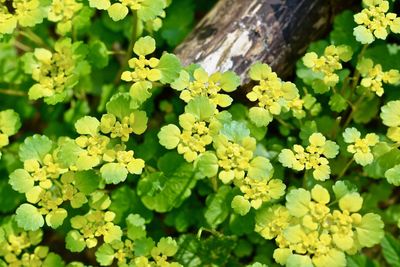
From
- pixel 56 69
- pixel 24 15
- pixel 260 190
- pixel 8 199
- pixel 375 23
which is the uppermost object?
pixel 375 23

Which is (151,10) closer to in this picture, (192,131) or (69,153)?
(192,131)

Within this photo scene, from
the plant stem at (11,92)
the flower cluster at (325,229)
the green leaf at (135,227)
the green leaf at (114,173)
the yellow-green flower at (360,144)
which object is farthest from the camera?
the plant stem at (11,92)

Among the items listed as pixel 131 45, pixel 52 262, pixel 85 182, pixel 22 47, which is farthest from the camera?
pixel 22 47

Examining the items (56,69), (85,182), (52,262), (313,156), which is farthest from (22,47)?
(313,156)

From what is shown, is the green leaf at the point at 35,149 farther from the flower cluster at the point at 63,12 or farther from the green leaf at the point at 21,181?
the flower cluster at the point at 63,12

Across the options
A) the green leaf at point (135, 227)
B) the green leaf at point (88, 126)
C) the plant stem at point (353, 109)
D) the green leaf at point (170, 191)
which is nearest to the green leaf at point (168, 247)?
the green leaf at point (135, 227)

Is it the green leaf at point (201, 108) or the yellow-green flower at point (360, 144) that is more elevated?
the yellow-green flower at point (360, 144)

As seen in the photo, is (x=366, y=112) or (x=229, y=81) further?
(x=366, y=112)

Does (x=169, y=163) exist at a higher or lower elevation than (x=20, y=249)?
higher
